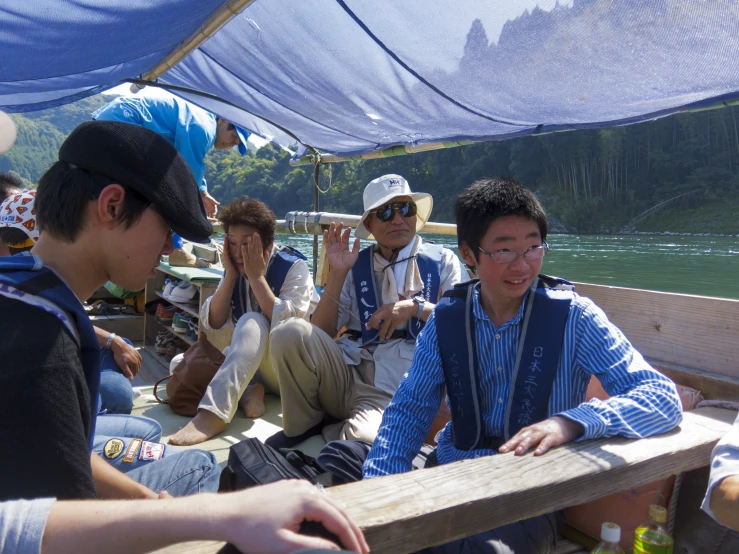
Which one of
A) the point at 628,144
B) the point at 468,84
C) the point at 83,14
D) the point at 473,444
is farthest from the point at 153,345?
the point at 628,144

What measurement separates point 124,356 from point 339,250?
114 centimetres

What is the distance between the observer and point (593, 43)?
2287 millimetres

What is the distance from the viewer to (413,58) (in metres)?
2.93

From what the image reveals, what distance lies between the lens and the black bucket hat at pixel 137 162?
→ 1005 mm

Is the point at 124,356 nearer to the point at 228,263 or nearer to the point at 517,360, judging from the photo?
the point at 228,263

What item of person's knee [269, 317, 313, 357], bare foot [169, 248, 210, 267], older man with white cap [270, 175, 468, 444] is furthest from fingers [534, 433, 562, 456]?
bare foot [169, 248, 210, 267]

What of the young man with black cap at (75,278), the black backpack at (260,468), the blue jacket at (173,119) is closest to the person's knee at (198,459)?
the black backpack at (260,468)

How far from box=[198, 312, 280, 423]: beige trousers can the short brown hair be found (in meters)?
0.48

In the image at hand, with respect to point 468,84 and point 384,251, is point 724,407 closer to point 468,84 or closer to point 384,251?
point 384,251

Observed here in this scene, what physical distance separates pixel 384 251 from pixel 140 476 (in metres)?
1.67

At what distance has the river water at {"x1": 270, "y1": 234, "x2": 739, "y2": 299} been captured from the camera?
49.1ft

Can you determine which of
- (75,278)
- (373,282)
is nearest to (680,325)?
(373,282)

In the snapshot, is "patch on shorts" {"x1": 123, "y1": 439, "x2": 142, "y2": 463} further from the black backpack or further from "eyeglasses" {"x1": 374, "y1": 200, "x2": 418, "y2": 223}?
"eyeglasses" {"x1": 374, "y1": 200, "x2": 418, "y2": 223}

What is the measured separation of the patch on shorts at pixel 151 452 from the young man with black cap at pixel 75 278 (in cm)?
Result: 59
